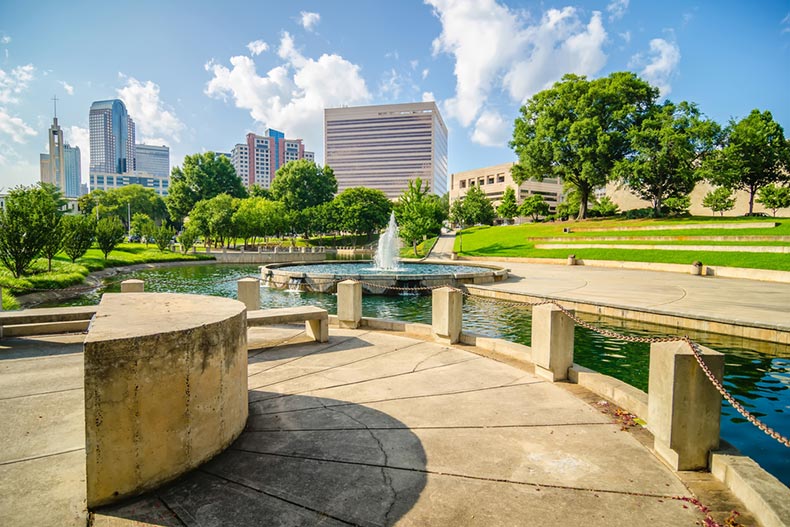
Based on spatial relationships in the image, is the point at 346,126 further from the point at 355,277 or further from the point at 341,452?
the point at 341,452

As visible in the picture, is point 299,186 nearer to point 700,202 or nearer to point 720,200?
point 720,200

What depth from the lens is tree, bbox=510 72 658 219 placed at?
174 ft

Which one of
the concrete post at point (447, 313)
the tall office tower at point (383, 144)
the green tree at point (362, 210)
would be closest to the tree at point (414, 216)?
the green tree at point (362, 210)

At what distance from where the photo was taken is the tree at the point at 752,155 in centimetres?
4828

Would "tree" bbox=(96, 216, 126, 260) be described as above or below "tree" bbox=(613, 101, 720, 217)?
below

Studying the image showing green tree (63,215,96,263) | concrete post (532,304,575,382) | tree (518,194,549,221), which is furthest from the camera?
tree (518,194,549,221)

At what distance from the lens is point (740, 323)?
1208 cm

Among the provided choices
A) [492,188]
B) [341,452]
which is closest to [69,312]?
[341,452]

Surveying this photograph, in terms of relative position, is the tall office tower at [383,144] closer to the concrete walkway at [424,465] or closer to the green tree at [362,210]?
the green tree at [362,210]

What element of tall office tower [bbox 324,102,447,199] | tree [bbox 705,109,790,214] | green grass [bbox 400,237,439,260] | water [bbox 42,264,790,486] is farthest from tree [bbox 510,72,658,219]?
tall office tower [bbox 324,102,447,199]

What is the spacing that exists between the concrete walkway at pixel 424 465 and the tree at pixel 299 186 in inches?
3584

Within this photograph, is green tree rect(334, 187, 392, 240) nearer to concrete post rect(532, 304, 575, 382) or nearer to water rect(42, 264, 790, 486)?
water rect(42, 264, 790, 486)

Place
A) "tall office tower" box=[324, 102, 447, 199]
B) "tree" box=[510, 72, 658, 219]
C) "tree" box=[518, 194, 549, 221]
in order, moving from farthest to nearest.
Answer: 1. "tall office tower" box=[324, 102, 447, 199]
2. "tree" box=[518, 194, 549, 221]
3. "tree" box=[510, 72, 658, 219]

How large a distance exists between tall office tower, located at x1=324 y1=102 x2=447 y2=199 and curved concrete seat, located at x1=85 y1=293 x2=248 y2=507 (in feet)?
574
